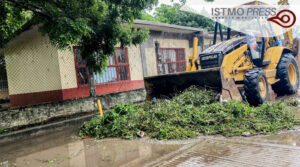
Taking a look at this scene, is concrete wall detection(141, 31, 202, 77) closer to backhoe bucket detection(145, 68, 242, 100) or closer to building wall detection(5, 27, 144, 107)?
building wall detection(5, 27, 144, 107)

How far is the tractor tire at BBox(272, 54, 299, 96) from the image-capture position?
7984 millimetres

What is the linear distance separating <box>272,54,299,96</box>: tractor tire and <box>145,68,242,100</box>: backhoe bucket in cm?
264

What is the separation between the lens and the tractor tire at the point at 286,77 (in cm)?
798

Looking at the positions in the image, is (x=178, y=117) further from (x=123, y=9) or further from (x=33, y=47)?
(x=33, y=47)

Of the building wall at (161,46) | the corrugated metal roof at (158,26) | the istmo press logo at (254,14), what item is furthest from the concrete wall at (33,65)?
the istmo press logo at (254,14)

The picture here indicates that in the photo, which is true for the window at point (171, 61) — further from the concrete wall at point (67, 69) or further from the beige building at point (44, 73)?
the concrete wall at point (67, 69)

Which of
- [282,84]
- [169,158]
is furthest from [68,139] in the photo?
[282,84]

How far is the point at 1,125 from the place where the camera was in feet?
20.6

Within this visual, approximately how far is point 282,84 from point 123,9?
6.04m

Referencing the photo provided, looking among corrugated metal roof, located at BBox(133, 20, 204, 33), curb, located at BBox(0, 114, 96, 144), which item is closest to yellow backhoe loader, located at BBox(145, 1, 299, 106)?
curb, located at BBox(0, 114, 96, 144)

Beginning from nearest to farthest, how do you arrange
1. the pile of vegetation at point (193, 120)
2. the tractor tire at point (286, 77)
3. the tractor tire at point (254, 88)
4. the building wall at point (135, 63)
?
the pile of vegetation at point (193, 120)
the tractor tire at point (254, 88)
the tractor tire at point (286, 77)
the building wall at point (135, 63)

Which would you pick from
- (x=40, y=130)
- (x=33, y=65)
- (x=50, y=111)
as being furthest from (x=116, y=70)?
(x=40, y=130)

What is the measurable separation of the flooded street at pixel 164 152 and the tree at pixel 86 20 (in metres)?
2.12

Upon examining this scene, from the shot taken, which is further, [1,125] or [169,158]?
[1,125]
